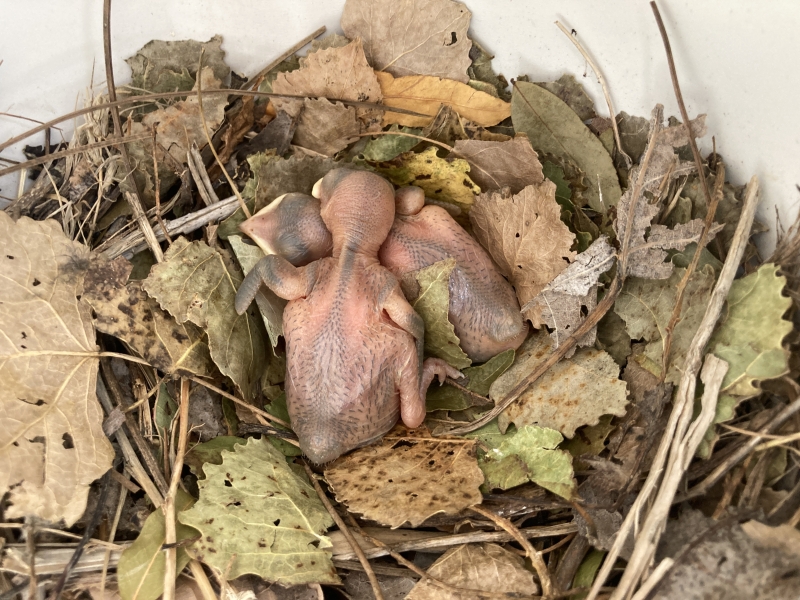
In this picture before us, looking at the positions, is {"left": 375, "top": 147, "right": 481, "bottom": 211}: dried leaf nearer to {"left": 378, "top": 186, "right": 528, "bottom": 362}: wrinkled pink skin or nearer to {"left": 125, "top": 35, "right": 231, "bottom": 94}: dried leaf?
{"left": 378, "top": 186, "right": 528, "bottom": 362}: wrinkled pink skin

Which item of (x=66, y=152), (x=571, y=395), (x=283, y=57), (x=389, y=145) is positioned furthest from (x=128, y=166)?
(x=571, y=395)

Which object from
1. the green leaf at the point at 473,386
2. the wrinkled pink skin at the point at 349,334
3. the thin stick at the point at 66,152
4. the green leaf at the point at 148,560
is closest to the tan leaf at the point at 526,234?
the green leaf at the point at 473,386

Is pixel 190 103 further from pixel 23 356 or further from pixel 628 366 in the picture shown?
pixel 628 366

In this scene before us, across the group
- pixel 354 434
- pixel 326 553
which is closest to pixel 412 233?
pixel 354 434

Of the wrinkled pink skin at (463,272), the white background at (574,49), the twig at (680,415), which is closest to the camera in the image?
the twig at (680,415)

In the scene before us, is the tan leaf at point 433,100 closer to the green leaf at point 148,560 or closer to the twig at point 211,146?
the twig at point 211,146

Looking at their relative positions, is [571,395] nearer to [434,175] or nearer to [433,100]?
[434,175]
